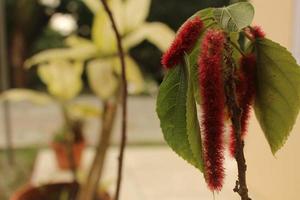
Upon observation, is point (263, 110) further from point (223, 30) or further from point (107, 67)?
point (107, 67)

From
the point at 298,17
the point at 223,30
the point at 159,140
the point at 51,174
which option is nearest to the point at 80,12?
the point at 159,140

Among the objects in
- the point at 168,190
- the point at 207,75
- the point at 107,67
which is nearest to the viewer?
the point at 207,75

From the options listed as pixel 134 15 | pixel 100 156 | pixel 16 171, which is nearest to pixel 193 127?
pixel 100 156

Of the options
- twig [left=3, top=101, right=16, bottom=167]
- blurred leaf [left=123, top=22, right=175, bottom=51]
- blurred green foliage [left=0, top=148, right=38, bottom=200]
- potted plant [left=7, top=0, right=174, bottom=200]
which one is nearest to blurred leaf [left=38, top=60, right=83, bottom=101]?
potted plant [left=7, top=0, right=174, bottom=200]

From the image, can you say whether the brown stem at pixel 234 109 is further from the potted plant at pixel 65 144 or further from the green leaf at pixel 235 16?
the potted plant at pixel 65 144

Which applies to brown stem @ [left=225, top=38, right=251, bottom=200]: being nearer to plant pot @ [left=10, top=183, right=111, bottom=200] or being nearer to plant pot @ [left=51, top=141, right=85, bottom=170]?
plant pot @ [left=10, top=183, right=111, bottom=200]
